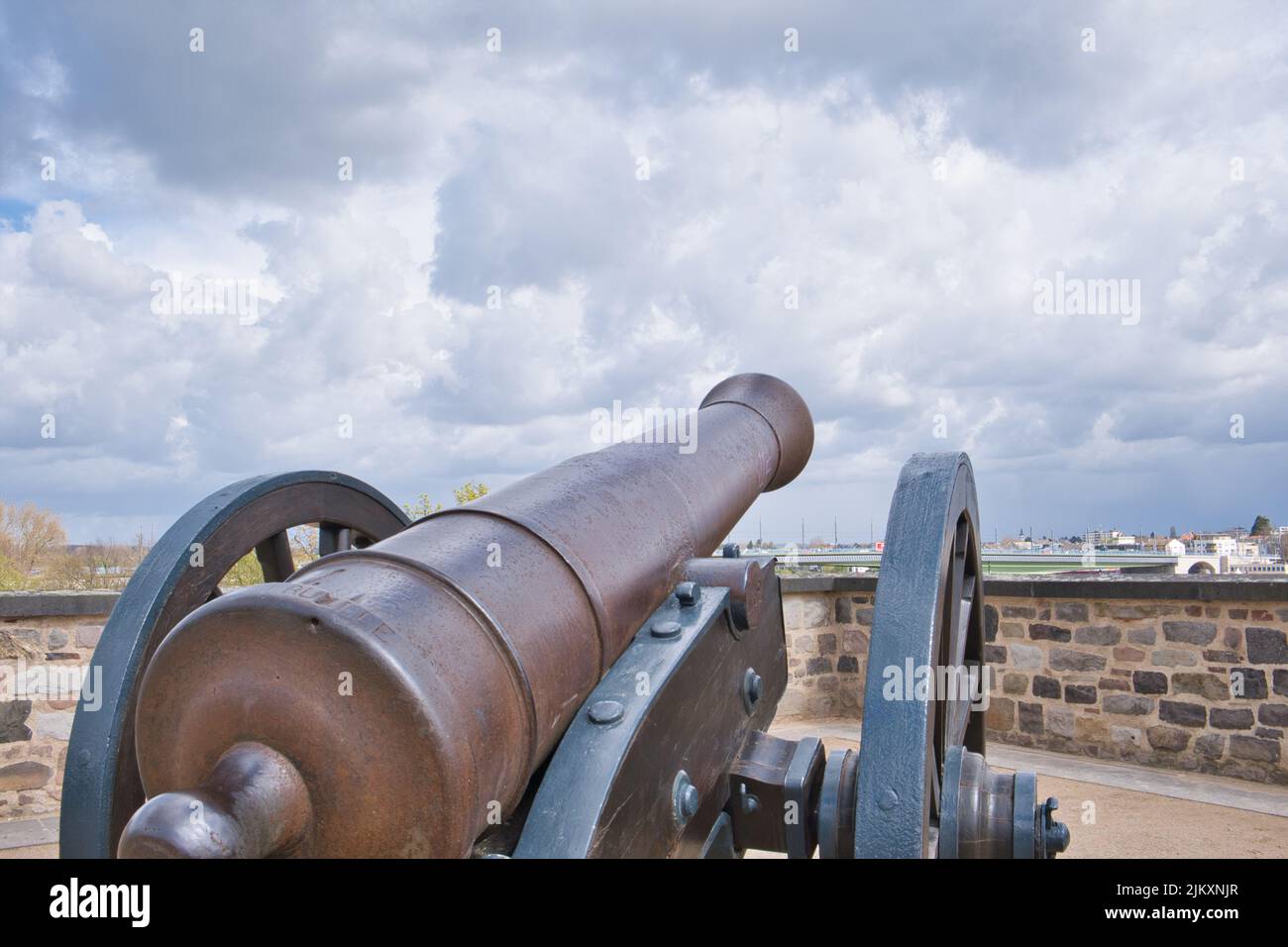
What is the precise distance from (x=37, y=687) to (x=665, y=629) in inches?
172

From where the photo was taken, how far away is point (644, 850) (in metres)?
1.92

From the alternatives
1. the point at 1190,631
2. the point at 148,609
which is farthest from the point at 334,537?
the point at 1190,631

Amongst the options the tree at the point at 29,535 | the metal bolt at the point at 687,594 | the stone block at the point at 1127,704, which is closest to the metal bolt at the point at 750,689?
the metal bolt at the point at 687,594

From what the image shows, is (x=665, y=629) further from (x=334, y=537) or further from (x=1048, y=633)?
(x=1048, y=633)

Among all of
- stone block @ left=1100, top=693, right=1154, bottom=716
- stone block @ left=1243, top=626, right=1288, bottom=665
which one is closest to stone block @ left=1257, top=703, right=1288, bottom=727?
stone block @ left=1243, top=626, right=1288, bottom=665

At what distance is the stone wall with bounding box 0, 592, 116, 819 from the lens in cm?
511

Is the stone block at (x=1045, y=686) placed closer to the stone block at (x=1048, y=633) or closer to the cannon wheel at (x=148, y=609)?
the stone block at (x=1048, y=633)

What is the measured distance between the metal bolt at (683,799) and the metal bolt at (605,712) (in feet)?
0.76

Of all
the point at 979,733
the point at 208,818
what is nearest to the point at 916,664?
the point at 208,818

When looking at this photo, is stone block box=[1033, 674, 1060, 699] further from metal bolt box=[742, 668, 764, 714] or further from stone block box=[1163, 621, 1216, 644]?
metal bolt box=[742, 668, 764, 714]

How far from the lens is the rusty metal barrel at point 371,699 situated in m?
1.47

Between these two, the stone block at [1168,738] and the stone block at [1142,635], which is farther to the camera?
the stone block at [1142,635]

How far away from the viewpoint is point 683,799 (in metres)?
→ 2.06
